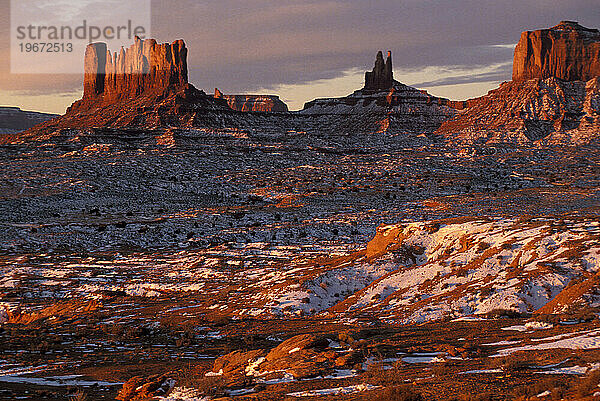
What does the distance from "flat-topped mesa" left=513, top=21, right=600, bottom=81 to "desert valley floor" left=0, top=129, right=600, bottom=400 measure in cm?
11570

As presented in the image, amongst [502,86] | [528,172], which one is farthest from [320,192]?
[502,86]

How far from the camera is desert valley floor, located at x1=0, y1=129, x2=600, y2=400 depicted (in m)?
13.0

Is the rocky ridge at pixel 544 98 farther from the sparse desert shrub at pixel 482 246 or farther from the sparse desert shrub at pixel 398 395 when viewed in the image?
the sparse desert shrub at pixel 398 395

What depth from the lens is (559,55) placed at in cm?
16988

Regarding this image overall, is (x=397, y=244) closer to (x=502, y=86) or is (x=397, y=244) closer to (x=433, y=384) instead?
(x=433, y=384)

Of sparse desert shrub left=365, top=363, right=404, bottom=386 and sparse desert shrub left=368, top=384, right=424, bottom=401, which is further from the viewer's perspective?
sparse desert shrub left=365, top=363, right=404, bottom=386

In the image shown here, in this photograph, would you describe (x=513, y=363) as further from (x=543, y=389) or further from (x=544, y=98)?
(x=544, y=98)

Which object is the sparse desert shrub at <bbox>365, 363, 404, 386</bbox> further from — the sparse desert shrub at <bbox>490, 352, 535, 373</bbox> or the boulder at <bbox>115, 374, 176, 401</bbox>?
the boulder at <bbox>115, 374, 176, 401</bbox>

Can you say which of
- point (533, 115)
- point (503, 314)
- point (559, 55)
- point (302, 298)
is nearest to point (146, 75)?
point (533, 115)

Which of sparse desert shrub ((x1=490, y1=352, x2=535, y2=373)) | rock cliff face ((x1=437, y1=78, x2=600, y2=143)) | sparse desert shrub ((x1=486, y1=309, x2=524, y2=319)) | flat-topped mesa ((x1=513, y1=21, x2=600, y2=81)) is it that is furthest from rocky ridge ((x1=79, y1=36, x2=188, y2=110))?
sparse desert shrub ((x1=490, y1=352, x2=535, y2=373))

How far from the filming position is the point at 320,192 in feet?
245

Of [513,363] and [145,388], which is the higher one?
[513,363]

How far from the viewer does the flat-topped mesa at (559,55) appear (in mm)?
169125

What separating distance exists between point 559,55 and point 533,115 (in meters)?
29.7
